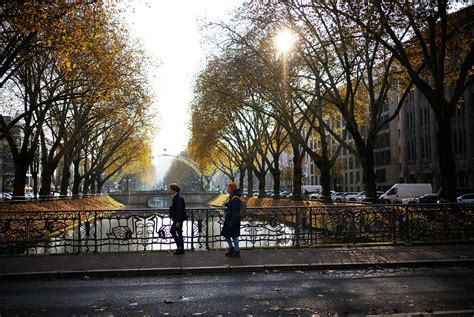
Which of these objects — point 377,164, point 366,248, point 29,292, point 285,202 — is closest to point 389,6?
point 366,248

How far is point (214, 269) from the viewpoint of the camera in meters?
11.4

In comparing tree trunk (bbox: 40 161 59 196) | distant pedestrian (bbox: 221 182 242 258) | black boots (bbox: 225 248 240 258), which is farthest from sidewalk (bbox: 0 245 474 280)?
tree trunk (bbox: 40 161 59 196)

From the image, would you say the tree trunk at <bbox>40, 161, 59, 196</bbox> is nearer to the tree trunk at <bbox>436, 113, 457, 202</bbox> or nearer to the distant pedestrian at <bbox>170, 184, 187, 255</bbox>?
the distant pedestrian at <bbox>170, 184, 187, 255</bbox>

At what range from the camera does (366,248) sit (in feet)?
47.4

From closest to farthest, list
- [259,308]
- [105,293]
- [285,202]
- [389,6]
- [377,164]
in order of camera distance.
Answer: [259,308] < [105,293] < [389,6] < [285,202] < [377,164]

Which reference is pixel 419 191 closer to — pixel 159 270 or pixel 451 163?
pixel 451 163

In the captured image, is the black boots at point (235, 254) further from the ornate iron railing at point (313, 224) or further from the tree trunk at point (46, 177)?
the tree trunk at point (46, 177)

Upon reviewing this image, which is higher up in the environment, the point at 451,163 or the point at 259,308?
the point at 451,163

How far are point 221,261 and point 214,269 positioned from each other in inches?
36.4

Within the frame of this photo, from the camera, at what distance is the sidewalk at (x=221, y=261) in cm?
1119

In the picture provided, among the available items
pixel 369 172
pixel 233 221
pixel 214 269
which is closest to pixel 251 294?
pixel 214 269

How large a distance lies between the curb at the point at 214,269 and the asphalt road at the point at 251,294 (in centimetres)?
32

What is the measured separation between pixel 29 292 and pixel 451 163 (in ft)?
50.5

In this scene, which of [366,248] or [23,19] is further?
[23,19]
